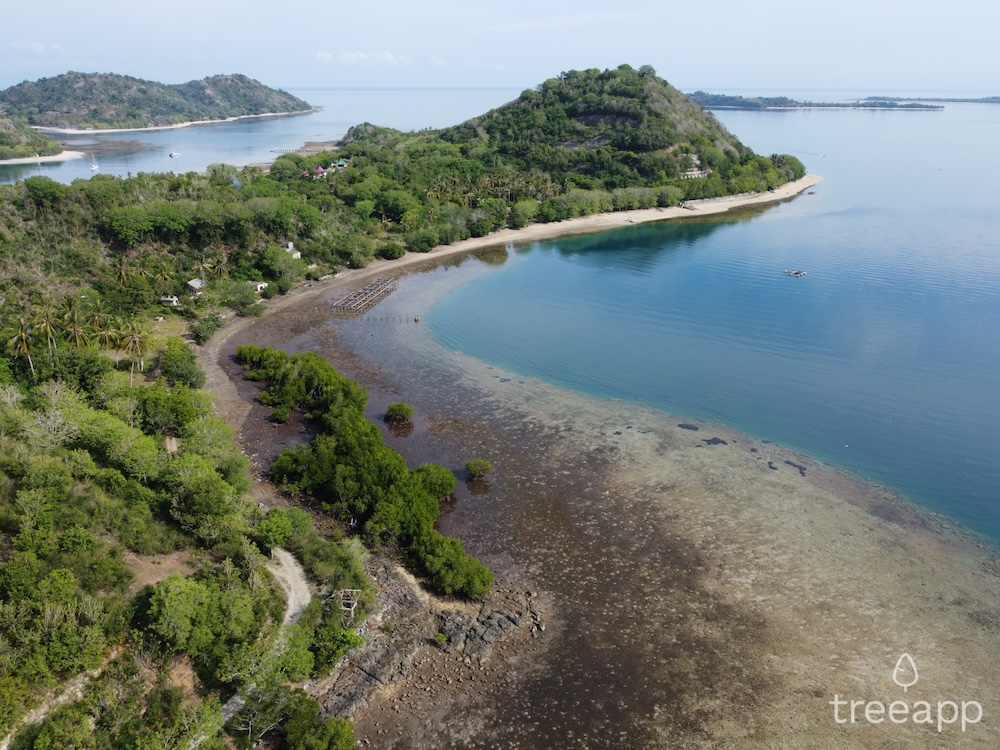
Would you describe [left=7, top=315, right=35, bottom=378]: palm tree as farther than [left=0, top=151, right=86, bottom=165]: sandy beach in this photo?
No

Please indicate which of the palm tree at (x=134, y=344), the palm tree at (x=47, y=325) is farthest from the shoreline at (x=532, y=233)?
the palm tree at (x=47, y=325)

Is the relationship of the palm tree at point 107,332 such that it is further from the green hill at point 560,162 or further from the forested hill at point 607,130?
the forested hill at point 607,130

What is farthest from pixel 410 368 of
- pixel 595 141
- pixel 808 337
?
pixel 595 141

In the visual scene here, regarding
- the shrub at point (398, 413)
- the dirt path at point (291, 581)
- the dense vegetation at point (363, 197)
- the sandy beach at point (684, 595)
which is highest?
the dense vegetation at point (363, 197)

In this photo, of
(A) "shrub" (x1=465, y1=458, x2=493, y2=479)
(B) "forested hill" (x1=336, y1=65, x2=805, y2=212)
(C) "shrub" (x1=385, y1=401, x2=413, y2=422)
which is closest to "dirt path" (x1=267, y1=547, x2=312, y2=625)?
(A) "shrub" (x1=465, y1=458, x2=493, y2=479)

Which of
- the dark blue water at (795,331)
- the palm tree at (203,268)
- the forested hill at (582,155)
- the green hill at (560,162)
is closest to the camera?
the dark blue water at (795,331)

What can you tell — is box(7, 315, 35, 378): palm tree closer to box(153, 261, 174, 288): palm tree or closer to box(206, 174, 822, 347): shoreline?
box(206, 174, 822, 347): shoreline

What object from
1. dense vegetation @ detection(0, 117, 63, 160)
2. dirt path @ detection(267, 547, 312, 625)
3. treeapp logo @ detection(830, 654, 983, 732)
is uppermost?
dense vegetation @ detection(0, 117, 63, 160)

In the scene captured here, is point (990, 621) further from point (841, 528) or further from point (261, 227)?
point (261, 227)
